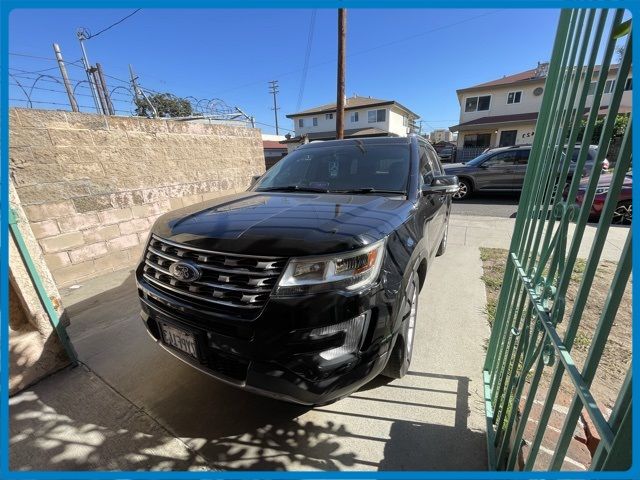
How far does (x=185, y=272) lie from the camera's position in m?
1.72

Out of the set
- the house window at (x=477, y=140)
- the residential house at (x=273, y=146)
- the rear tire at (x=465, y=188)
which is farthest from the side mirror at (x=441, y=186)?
the residential house at (x=273, y=146)

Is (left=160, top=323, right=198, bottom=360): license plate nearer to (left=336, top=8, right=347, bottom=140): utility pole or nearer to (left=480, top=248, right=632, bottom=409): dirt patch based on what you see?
(left=480, top=248, right=632, bottom=409): dirt patch

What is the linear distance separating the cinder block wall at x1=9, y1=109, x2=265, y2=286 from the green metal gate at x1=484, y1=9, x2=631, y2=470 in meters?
4.87

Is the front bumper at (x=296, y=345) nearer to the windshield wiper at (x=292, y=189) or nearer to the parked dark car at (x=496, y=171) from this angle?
the windshield wiper at (x=292, y=189)

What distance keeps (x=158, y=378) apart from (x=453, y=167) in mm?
10788

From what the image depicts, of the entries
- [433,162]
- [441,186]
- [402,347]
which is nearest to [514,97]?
[433,162]

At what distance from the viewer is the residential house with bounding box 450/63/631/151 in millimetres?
21422

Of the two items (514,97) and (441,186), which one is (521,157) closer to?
(441,186)

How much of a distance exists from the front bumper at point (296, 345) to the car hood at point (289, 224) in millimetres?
269

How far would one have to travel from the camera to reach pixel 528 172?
67.1 inches

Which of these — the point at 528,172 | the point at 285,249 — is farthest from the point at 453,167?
the point at 285,249

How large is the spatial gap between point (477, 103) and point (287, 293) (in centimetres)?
2800

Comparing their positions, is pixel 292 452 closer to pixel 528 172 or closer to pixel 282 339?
pixel 282 339

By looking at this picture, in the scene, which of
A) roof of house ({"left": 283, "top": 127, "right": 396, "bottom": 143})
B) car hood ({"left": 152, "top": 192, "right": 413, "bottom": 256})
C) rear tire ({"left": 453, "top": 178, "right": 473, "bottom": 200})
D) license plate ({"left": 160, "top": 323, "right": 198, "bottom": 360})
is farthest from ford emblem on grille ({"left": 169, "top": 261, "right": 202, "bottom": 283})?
roof of house ({"left": 283, "top": 127, "right": 396, "bottom": 143})
